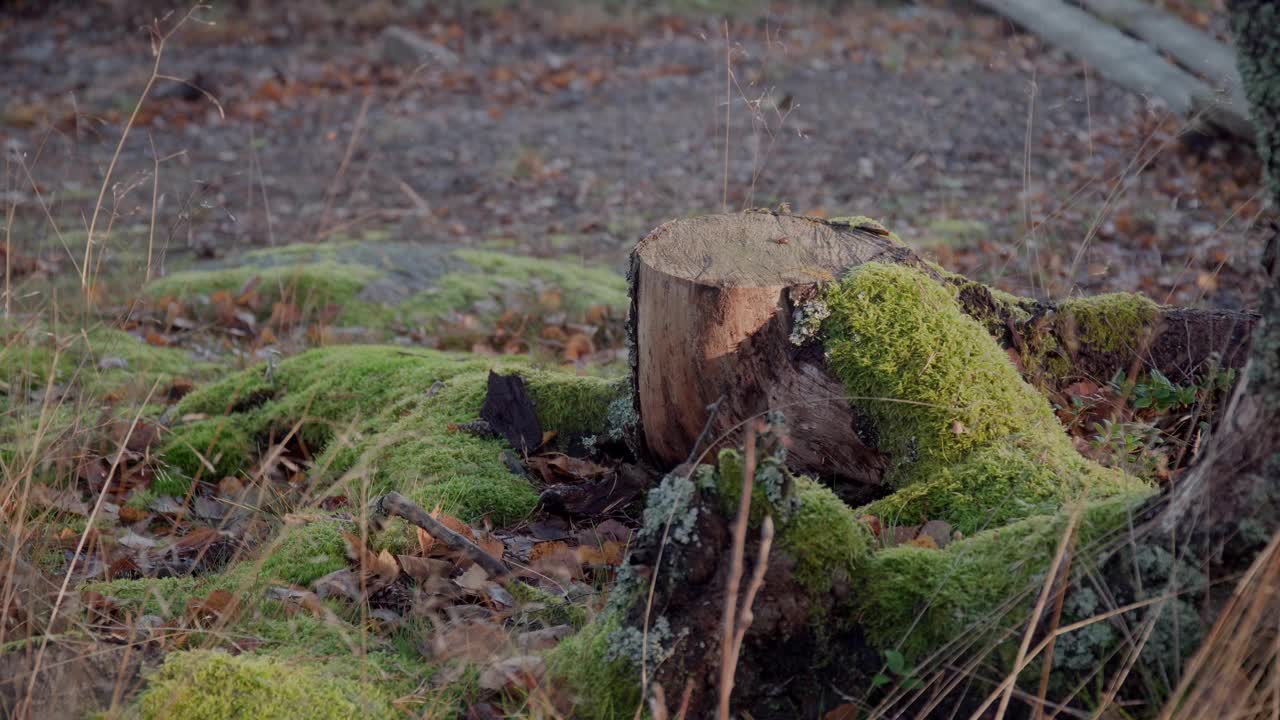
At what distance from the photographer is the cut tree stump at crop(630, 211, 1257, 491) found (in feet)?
10.2

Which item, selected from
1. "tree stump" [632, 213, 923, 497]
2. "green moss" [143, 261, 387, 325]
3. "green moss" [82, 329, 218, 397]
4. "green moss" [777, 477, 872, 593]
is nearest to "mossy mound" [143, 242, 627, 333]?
"green moss" [143, 261, 387, 325]

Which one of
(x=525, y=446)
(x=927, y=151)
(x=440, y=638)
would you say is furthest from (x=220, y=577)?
(x=927, y=151)

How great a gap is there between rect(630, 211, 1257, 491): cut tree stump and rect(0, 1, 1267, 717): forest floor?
12.8 inches

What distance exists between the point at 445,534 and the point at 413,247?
4.36 meters

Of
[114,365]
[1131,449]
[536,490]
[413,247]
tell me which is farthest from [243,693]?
[413,247]

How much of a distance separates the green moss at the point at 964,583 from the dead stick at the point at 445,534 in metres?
1.04

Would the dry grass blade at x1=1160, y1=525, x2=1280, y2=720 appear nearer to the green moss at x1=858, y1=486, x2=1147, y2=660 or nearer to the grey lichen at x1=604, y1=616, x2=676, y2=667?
the green moss at x1=858, y1=486, x2=1147, y2=660

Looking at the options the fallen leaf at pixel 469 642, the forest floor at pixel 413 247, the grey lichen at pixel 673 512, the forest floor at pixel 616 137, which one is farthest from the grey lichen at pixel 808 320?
the forest floor at pixel 616 137

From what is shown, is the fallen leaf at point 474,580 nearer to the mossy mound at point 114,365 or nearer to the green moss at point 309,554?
the green moss at point 309,554

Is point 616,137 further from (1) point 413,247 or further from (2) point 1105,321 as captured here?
(2) point 1105,321

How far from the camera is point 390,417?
4148mm

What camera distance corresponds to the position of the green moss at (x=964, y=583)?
2135mm

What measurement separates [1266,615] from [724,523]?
38.9 inches

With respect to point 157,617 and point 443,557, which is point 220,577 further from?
point 443,557
